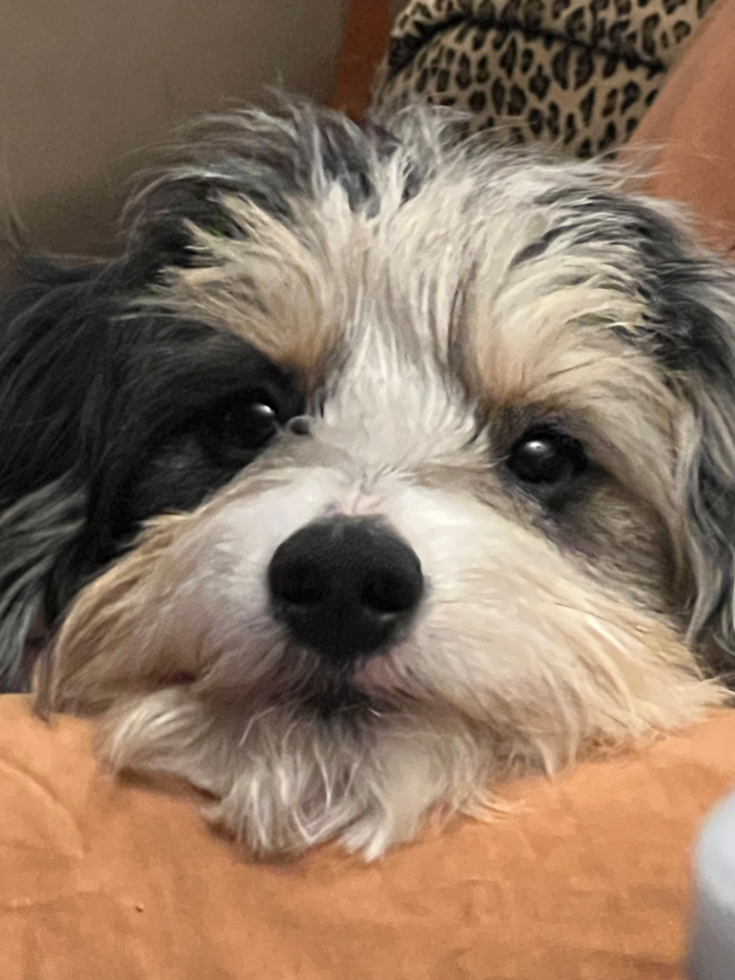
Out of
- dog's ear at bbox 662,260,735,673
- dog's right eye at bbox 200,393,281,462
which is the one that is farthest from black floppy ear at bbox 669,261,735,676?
dog's right eye at bbox 200,393,281,462

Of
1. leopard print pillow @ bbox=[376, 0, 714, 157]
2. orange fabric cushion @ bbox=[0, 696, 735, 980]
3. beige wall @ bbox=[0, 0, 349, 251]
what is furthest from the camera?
leopard print pillow @ bbox=[376, 0, 714, 157]

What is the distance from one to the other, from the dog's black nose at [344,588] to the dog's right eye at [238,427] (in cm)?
26

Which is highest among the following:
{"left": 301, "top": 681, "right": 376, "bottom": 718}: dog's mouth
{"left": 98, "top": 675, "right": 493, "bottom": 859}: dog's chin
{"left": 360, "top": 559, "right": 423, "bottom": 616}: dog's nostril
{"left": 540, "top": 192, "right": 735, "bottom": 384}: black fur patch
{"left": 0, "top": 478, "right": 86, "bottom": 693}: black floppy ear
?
{"left": 540, "top": 192, "right": 735, "bottom": 384}: black fur patch

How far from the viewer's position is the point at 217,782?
0.91 m

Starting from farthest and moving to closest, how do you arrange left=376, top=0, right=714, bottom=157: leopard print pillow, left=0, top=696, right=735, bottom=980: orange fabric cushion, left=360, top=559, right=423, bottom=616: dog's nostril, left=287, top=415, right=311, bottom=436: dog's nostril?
left=376, top=0, right=714, bottom=157: leopard print pillow, left=287, top=415, right=311, bottom=436: dog's nostril, left=360, top=559, right=423, bottom=616: dog's nostril, left=0, top=696, right=735, bottom=980: orange fabric cushion

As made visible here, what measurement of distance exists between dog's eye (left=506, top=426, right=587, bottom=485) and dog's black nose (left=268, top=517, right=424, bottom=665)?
27 cm

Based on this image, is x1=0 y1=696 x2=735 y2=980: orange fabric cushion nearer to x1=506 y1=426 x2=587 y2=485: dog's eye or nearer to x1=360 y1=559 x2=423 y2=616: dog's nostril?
x1=360 y1=559 x2=423 y2=616: dog's nostril

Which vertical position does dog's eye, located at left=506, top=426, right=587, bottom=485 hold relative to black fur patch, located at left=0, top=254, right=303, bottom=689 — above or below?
above

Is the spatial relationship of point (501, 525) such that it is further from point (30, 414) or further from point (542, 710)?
point (30, 414)

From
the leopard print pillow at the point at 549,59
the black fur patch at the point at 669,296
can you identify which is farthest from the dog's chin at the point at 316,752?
the leopard print pillow at the point at 549,59

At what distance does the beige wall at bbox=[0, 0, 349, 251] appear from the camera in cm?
195

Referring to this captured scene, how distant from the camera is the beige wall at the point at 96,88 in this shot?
6.39 feet

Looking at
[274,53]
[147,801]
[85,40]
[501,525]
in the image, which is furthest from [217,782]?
[274,53]

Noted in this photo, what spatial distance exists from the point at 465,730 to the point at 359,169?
0.61 meters
